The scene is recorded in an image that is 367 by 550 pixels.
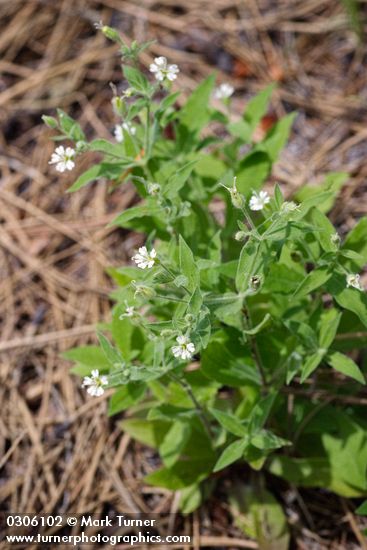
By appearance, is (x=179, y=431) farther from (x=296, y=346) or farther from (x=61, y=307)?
(x=61, y=307)

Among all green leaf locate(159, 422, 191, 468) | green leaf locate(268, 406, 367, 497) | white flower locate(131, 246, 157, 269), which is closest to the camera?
white flower locate(131, 246, 157, 269)

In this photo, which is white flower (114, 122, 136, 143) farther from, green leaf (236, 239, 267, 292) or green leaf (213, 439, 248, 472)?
green leaf (213, 439, 248, 472)

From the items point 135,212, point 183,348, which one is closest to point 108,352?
point 183,348

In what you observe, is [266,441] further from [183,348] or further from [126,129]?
[126,129]

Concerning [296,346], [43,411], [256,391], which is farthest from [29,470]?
[296,346]

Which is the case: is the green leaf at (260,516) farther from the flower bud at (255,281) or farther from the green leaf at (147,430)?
the flower bud at (255,281)

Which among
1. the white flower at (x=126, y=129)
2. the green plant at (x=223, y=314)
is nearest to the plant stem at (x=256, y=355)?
the green plant at (x=223, y=314)

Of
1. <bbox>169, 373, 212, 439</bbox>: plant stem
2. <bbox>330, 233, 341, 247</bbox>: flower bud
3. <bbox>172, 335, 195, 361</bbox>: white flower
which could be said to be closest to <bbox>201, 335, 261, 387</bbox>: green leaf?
<bbox>169, 373, 212, 439</bbox>: plant stem
